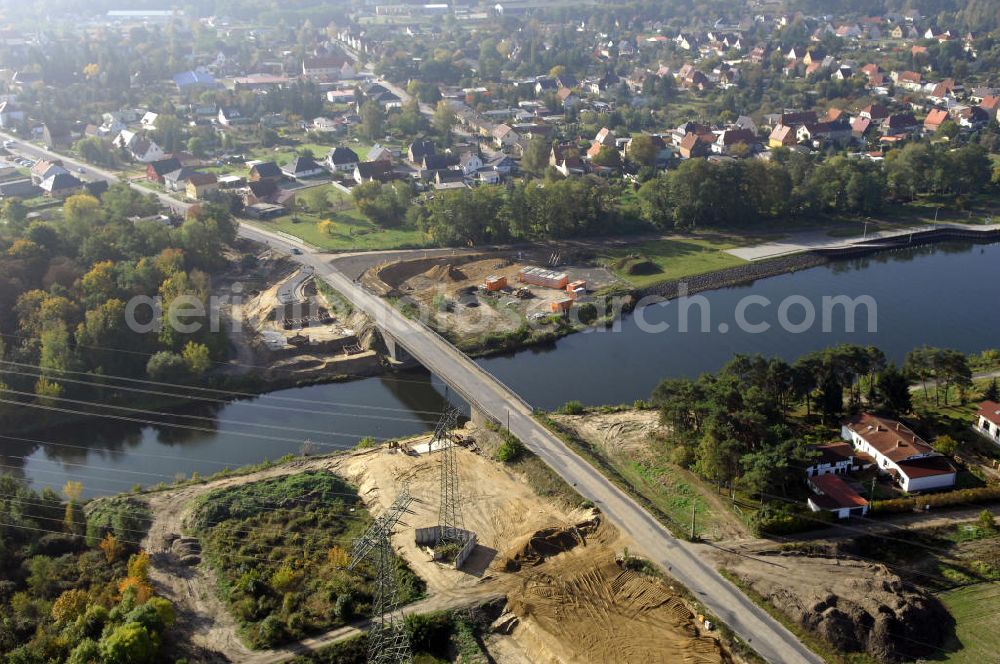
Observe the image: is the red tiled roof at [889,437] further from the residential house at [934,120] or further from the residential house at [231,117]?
the residential house at [231,117]

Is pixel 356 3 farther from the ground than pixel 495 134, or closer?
farther from the ground

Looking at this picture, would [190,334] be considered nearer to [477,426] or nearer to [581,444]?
[477,426]

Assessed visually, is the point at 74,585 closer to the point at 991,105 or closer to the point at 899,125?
the point at 899,125

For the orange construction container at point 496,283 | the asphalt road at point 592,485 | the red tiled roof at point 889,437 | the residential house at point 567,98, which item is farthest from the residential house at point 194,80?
the red tiled roof at point 889,437

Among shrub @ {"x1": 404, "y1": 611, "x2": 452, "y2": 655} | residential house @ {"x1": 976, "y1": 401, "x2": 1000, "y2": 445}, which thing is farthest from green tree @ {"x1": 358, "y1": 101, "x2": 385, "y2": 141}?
shrub @ {"x1": 404, "y1": 611, "x2": 452, "y2": 655}

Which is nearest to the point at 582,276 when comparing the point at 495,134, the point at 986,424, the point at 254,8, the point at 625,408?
the point at 625,408

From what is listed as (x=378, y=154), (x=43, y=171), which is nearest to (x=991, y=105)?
(x=378, y=154)
